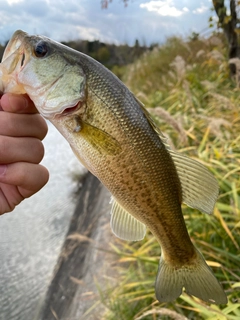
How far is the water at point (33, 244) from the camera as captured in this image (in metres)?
4.75

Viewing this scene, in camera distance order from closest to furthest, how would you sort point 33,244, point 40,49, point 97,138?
point 97,138 → point 40,49 → point 33,244

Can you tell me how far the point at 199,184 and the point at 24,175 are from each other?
674 mm

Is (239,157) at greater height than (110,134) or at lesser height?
lesser

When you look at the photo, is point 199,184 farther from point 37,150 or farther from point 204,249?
point 204,249

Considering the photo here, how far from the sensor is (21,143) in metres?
1.37

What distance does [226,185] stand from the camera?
314 centimetres

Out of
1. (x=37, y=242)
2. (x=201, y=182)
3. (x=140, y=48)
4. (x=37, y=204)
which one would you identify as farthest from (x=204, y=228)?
(x=140, y=48)

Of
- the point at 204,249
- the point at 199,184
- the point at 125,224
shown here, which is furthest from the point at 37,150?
the point at 204,249

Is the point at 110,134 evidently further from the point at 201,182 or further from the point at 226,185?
the point at 226,185

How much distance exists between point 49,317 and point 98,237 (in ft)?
3.69

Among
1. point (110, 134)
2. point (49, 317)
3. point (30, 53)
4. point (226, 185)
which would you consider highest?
point (30, 53)

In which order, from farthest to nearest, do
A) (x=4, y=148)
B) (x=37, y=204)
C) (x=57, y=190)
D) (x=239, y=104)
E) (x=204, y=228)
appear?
(x=57, y=190) → (x=37, y=204) → (x=239, y=104) → (x=204, y=228) → (x=4, y=148)

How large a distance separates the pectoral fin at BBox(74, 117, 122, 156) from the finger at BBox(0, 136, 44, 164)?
0.81 ft

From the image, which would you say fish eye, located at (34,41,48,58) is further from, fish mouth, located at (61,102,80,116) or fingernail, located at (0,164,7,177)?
fingernail, located at (0,164,7,177)
